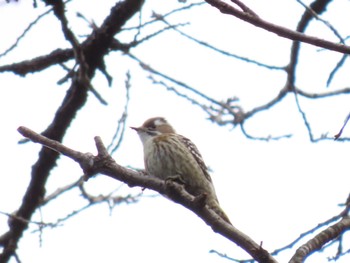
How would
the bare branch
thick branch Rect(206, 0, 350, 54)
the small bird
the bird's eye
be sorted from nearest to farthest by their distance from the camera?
thick branch Rect(206, 0, 350, 54), the bare branch, the small bird, the bird's eye

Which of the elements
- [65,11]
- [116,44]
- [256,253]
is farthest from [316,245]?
[116,44]

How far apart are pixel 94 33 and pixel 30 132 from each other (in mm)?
2981

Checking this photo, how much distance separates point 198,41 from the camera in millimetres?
7230

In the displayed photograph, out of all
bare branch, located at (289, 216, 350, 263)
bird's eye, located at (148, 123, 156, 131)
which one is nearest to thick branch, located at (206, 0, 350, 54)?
bare branch, located at (289, 216, 350, 263)

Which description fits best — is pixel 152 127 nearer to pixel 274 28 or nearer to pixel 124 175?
pixel 124 175

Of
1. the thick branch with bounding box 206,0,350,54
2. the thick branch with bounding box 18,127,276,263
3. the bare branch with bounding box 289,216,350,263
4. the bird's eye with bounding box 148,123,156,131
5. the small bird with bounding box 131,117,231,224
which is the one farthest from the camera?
the bird's eye with bounding box 148,123,156,131

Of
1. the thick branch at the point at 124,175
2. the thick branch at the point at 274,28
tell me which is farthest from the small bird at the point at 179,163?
the thick branch at the point at 274,28

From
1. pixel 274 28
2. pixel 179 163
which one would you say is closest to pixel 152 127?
pixel 179 163

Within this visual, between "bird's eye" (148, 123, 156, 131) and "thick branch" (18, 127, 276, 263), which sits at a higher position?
"bird's eye" (148, 123, 156, 131)

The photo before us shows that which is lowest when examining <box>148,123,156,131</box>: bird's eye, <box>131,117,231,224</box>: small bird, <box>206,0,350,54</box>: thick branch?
<box>206,0,350,54</box>: thick branch

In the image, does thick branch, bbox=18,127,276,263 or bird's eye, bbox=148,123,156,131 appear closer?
thick branch, bbox=18,127,276,263

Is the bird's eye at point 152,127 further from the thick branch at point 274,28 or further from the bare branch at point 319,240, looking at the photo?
the thick branch at point 274,28

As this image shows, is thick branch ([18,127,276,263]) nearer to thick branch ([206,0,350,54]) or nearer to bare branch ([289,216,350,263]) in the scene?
bare branch ([289,216,350,263])

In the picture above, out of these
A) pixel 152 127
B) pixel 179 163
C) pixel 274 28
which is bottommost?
pixel 274 28
